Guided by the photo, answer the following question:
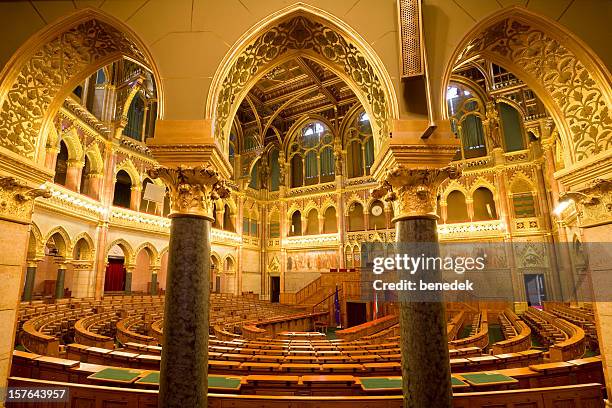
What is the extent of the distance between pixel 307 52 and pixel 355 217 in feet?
53.1

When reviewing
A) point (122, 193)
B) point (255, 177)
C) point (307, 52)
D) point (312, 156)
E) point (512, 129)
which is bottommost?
point (307, 52)

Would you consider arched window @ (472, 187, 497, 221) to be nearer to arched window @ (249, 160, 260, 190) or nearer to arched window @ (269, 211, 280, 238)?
arched window @ (269, 211, 280, 238)

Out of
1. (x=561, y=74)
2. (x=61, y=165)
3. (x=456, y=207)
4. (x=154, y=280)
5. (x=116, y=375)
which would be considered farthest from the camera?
(x=456, y=207)

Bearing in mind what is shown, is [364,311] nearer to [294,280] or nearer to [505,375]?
[294,280]

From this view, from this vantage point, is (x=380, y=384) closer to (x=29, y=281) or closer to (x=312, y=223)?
(x=29, y=281)

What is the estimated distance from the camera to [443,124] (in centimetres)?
391

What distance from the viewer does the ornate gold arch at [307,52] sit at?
14.1 feet

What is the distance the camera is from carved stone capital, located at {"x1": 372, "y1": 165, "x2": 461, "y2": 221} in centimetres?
374

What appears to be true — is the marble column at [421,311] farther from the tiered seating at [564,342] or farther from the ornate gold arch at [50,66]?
the ornate gold arch at [50,66]

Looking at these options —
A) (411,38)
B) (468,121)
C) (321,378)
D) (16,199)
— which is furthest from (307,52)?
(468,121)

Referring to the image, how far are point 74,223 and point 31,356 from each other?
9488 mm

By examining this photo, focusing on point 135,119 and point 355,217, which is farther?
point 355,217

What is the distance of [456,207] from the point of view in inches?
706

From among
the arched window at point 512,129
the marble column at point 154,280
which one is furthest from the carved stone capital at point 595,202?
the marble column at point 154,280
